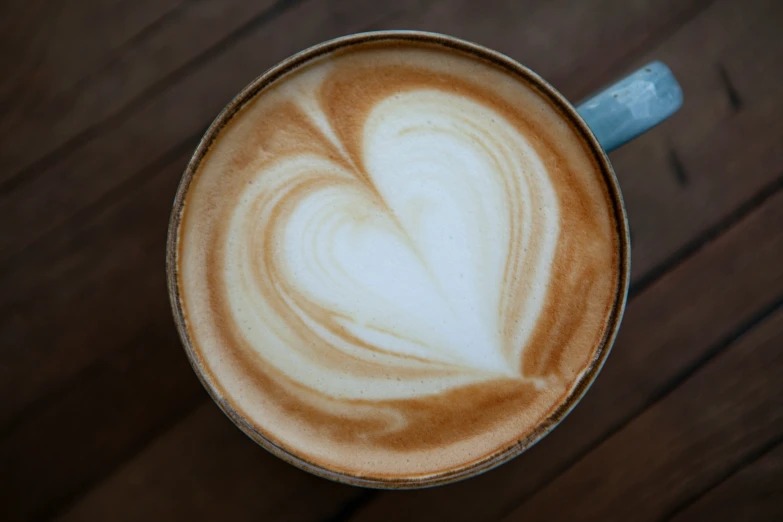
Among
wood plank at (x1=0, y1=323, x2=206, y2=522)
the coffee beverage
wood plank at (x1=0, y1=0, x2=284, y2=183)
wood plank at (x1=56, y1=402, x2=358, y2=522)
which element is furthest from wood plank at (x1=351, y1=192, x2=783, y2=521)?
wood plank at (x1=0, y1=0, x2=284, y2=183)

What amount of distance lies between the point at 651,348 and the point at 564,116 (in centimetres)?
50

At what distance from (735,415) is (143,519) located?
1068 mm

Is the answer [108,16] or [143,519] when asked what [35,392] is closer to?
[143,519]

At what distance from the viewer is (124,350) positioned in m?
0.89

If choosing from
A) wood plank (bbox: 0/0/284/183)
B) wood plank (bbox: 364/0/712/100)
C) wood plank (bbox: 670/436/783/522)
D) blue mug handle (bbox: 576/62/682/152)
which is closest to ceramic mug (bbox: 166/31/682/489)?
blue mug handle (bbox: 576/62/682/152)

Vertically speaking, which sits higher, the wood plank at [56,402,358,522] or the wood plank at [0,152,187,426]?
the wood plank at [0,152,187,426]

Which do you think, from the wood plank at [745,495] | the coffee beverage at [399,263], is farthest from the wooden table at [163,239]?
the coffee beverage at [399,263]

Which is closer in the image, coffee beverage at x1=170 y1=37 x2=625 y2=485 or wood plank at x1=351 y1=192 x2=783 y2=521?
coffee beverage at x1=170 y1=37 x2=625 y2=485

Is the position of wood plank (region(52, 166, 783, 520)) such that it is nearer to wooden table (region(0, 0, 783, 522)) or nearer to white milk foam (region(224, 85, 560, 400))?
wooden table (region(0, 0, 783, 522))

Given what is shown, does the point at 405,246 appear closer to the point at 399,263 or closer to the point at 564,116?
the point at 399,263

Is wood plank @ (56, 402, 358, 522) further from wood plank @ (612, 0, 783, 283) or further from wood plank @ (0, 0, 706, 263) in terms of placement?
wood plank @ (612, 0, 783, 283)

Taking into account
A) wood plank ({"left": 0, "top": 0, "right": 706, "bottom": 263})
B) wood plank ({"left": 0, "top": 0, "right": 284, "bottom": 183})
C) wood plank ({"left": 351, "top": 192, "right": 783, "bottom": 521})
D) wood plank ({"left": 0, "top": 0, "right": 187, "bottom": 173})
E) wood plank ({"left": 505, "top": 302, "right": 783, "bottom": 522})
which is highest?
wood plank ({"left": 0, "top": 0, "right": 187, "bottom": 173})

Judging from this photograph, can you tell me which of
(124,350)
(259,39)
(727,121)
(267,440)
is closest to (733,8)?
(727,121)

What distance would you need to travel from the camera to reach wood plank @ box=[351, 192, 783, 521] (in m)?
0.92
